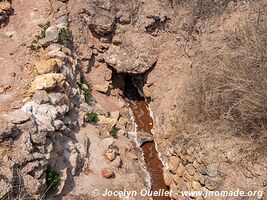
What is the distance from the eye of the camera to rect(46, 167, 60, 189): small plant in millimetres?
5609

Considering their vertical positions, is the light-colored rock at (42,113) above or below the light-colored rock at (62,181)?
above

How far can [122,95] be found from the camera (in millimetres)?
8617

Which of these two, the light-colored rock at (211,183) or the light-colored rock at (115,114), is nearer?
the light-colored rock at (211,183)

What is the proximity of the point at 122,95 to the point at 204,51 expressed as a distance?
7.88 ft

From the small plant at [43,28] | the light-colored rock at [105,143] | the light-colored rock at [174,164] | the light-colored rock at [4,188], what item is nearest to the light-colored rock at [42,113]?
the light-colored rock at [4,188]

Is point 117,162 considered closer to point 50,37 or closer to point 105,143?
point 105,143

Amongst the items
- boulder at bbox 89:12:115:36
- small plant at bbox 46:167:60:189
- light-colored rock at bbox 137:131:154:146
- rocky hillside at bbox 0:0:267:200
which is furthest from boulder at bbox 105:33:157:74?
small plant at bbox 46:167:60:189

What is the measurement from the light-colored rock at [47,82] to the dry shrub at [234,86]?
8.16 feet

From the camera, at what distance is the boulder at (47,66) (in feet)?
21.4

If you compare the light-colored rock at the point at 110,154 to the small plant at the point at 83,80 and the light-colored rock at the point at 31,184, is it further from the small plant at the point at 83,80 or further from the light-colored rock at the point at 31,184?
the small plant at the point at 83,80

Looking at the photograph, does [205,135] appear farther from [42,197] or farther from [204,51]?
[42,197]

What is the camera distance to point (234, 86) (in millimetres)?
5973

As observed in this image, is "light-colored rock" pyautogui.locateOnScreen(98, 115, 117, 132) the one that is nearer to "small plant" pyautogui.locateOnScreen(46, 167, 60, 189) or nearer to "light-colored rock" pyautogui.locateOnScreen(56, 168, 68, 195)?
"light-colored rock" pyautogui.locateOnScreen(56, 168, 68, 195)

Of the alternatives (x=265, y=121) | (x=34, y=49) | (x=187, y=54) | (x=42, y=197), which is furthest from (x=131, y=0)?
(x=42, y=197)
